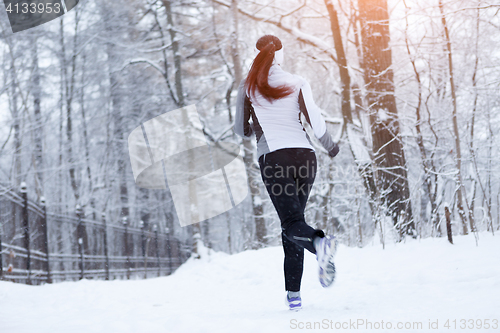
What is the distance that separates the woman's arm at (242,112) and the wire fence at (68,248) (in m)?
4.64

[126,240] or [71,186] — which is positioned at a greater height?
[71,186]

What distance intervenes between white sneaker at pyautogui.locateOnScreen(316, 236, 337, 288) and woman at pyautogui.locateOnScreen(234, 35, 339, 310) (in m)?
0.23

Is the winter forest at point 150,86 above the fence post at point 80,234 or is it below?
above

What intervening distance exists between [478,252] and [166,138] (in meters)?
11.6

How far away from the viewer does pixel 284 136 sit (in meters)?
2.52

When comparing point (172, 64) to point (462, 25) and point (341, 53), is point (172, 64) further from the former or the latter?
point (462, 25)

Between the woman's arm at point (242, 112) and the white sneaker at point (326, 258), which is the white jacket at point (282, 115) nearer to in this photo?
the woman's arm at point (242, 112)

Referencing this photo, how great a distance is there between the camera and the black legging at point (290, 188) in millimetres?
2447

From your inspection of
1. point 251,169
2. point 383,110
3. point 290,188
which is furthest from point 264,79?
point 251,169

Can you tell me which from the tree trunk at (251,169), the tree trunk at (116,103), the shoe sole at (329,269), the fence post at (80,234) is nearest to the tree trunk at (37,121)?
the tree trunk at (116,103)

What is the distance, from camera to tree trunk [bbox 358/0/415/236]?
6.11m

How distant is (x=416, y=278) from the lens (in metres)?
3.12

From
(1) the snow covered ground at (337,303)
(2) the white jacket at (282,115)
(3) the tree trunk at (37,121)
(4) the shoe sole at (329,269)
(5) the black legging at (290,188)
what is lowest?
(1) the snow covered ground at (337,303)

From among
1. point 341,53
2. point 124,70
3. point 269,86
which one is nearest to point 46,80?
point 124,70
